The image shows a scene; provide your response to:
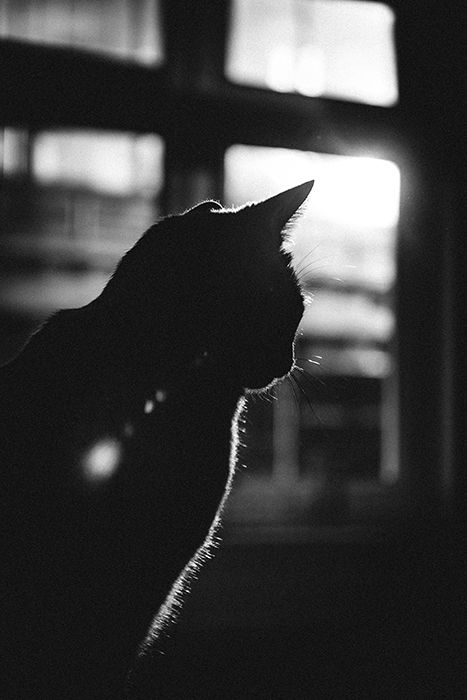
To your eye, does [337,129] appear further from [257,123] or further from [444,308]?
[444,308]

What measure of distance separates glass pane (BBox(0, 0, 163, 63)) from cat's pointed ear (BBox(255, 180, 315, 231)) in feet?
3.49

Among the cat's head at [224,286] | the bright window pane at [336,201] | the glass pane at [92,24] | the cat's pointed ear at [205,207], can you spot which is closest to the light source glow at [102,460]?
the cat's head at [224,286]

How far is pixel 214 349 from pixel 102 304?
0.40 feet

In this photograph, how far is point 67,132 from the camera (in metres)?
1.62

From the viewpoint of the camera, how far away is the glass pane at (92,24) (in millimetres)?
1581

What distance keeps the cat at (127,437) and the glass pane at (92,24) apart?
A: 1.04m

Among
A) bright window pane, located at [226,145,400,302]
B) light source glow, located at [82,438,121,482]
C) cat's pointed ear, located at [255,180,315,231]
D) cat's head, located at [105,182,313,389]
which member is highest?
bright window pane, located at [226,145,400,302]

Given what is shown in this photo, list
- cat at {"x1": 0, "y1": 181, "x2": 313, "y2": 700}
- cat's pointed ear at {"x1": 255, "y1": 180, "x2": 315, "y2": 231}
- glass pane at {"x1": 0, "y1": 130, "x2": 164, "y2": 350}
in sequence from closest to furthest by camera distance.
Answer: cat at {"x1": 0, "y1": 181, "x2": 313, "y2": 700} < cat's pointed ear at {"x1": 255, "y1": 180, "x2": 315, "y2": 231} < glass pane at {"x1": 0, "y1": 130, "x2": 164, "y2": 350}

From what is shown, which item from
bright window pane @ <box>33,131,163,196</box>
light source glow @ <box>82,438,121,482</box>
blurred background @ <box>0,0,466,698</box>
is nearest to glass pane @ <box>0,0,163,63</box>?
blurred background @ <box>0,0,466,698</box>

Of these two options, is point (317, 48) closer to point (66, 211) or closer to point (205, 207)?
point (66, 211)

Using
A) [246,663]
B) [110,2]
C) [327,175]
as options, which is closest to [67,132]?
[110,2]

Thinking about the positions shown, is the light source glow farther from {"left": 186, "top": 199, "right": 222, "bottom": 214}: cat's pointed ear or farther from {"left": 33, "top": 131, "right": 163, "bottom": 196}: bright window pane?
{"left": 33, "top": 131, "right": 163, "bottom": 196}: bright window pane

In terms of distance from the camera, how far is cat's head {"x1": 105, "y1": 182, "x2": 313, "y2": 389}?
27.8 inches

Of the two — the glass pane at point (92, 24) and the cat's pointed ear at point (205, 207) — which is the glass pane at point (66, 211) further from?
the cat's pointed ear at point (205, 207)
